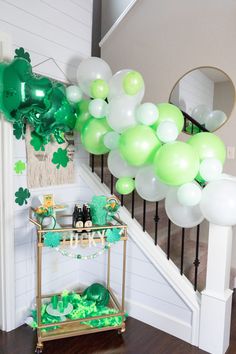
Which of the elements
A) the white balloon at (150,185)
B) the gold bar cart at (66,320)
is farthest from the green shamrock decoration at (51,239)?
the white balloon at (150,185)

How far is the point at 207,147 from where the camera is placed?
162 cm

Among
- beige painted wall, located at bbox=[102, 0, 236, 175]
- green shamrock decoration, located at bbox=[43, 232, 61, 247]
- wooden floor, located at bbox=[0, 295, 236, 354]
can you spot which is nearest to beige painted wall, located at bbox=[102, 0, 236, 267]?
beige painted wall, located at bbox=[102, 0, 236, 175]

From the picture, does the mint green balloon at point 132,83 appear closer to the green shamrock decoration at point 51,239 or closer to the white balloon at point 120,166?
the white balloon at point 120,166

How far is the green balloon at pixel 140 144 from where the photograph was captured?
5.18ft

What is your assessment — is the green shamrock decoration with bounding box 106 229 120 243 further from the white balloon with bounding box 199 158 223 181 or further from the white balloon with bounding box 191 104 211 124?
the white balloon with bounding box 191 104 211 124

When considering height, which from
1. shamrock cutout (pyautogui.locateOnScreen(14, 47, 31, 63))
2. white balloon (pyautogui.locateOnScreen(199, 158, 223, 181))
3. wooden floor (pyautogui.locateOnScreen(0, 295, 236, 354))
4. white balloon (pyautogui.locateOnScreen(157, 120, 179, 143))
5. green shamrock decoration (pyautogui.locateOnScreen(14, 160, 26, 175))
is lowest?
wooden floor (pyautogui.locateOnScreen(0, 295, 236, 354))

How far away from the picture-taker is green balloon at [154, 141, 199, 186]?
145 cm

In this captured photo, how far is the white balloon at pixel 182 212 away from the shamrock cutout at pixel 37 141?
1.09m

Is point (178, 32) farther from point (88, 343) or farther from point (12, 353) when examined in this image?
point (12, 353)

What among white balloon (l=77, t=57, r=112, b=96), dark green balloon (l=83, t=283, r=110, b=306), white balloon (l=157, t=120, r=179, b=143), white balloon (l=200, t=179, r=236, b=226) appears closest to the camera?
white balloon (l=200, t=179, r=236, b=226)

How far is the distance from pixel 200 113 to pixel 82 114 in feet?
4.82

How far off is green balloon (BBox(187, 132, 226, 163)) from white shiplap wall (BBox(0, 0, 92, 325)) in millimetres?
1221

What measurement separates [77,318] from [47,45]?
2057 millimetres

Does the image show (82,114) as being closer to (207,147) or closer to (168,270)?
(207,147)
